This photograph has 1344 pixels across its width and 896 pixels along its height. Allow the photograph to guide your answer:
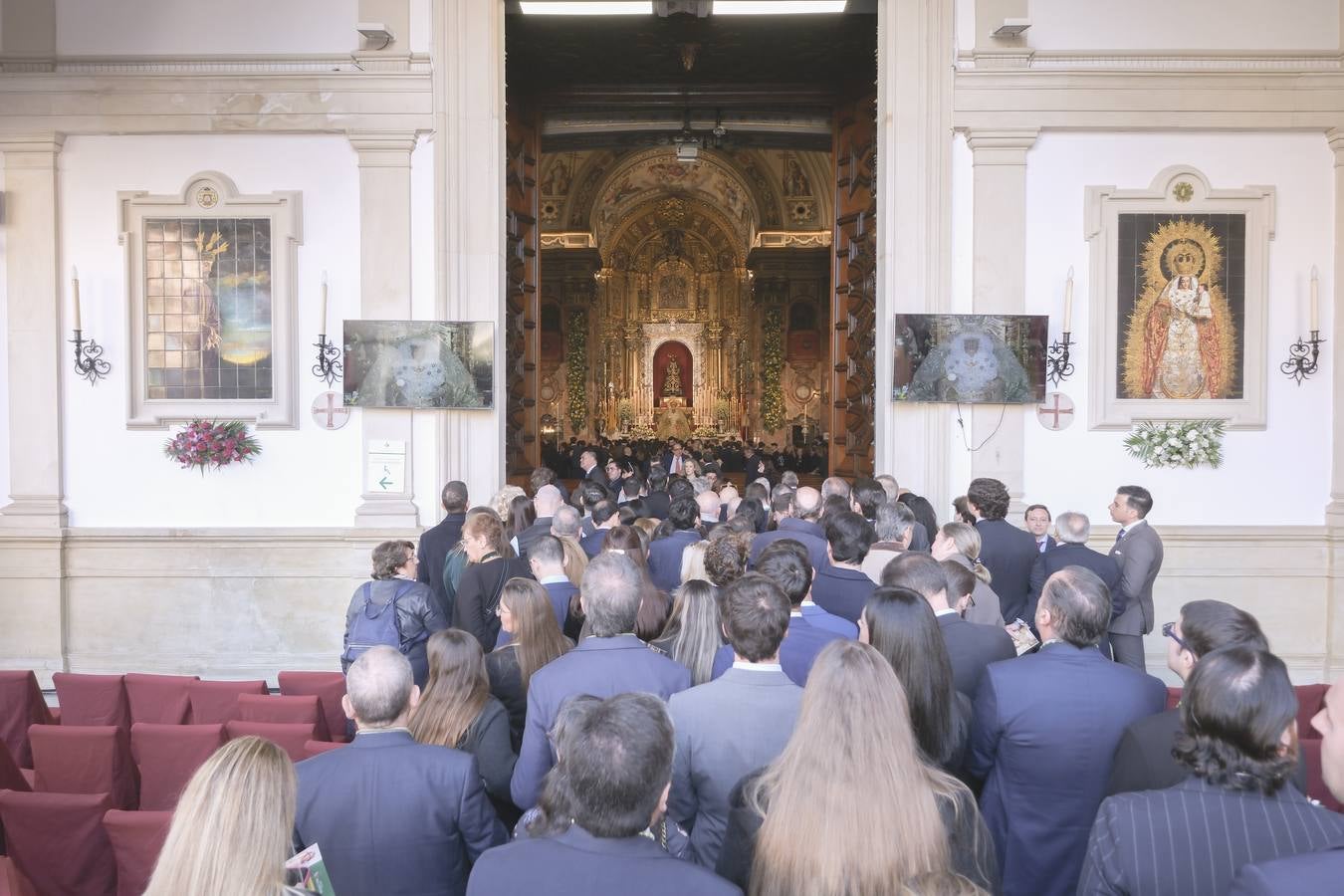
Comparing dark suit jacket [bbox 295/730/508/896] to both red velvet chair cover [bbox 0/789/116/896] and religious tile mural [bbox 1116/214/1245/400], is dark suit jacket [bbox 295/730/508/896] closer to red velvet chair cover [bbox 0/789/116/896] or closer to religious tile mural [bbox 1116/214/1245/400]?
red velvet chair cover [bbox 0/789/116/896]

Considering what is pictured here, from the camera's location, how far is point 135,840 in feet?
9.77

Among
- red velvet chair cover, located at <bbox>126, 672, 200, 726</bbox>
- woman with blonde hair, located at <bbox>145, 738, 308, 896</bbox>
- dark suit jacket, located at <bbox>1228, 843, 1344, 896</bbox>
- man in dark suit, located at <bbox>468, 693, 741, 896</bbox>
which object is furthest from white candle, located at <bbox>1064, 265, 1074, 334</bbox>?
woman with blonde hair, located at <bbox>145, 738, 308, 896</bbox>

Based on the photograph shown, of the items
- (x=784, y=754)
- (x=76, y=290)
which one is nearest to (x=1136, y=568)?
(x=784, y=754)

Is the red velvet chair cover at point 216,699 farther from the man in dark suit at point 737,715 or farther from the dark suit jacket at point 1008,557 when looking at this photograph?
the dark suit jacket at point 1008,557

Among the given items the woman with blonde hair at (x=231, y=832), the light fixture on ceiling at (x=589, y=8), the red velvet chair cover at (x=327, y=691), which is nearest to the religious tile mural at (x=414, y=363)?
the light fixture on ceiling at (x=589, y=8)

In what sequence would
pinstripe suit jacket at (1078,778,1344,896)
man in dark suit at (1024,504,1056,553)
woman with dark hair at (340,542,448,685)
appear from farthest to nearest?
man in dark suit at (1024,504,1056,553) < woman with dark hair at (340,542,448,685) < pinstripe suit jacket at (1078,778,1344,896)

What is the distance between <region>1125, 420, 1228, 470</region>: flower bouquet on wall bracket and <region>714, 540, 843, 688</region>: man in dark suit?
5.69 metres

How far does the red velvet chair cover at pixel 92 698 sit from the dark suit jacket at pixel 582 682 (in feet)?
8.81

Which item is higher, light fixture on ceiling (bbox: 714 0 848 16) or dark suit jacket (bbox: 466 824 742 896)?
light fixture on ceiling (bbox: 714 0 848 16)

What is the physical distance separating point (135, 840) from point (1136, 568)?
215 inches

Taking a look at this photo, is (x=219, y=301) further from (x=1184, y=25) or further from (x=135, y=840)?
(x=1184, y=25)

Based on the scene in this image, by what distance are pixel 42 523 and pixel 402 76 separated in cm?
487

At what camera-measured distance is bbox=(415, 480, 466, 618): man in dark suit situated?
21.2 feet

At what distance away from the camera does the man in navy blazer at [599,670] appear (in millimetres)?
3189
